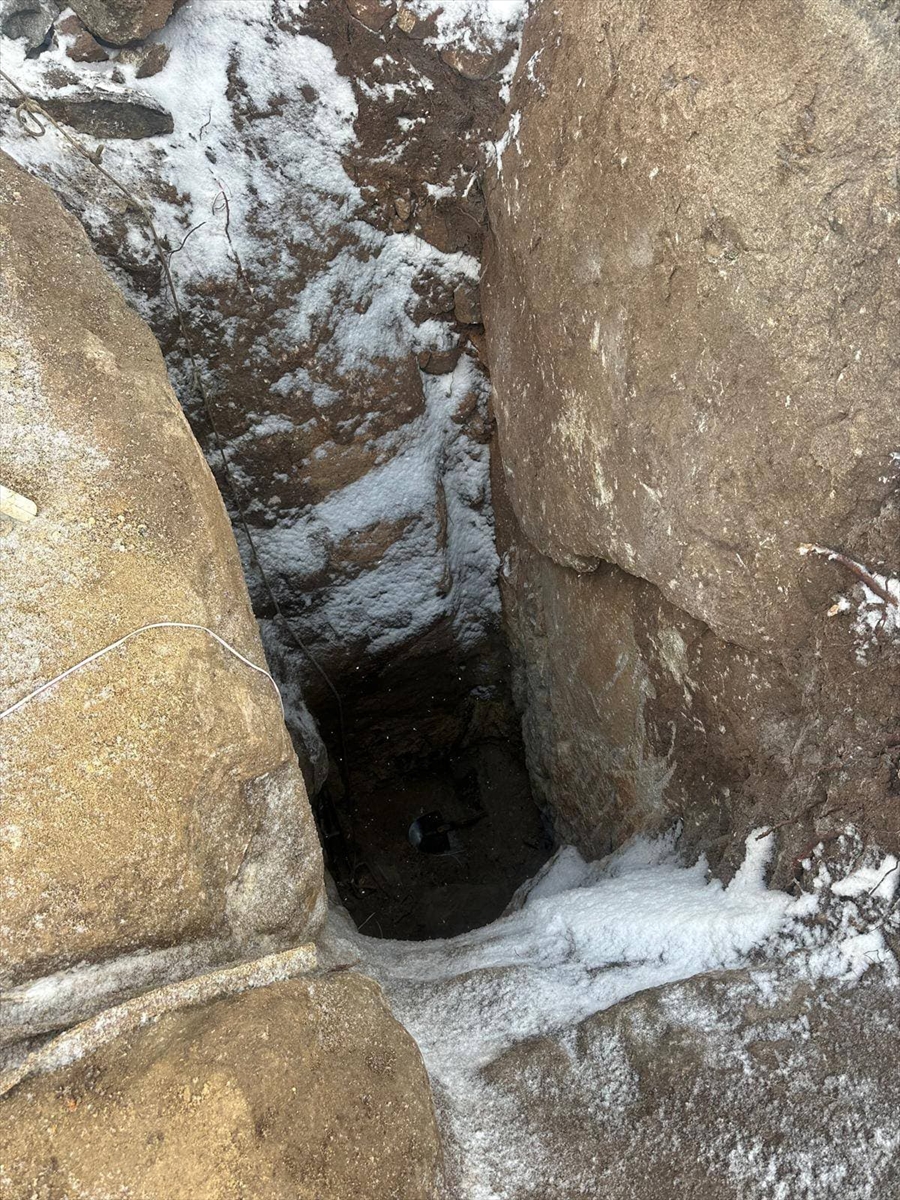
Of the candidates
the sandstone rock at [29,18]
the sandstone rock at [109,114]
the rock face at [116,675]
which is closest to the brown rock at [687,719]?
the rock face at [116,675]

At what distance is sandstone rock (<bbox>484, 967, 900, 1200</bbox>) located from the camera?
1.41 meters

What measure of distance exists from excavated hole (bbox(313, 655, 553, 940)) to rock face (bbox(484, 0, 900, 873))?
1.58 meters

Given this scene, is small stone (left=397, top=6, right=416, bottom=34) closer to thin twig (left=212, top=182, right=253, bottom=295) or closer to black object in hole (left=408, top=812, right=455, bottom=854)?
thin twig (left=212, top=182, right=253, bottom=295)

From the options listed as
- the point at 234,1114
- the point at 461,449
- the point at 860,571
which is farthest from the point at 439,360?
the point at 234,1114

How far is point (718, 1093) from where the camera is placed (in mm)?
1516

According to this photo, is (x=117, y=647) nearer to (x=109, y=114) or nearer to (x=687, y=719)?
(x=687, y=719)

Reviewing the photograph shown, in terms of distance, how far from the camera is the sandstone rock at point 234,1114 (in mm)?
1247

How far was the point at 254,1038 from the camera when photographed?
138 cm

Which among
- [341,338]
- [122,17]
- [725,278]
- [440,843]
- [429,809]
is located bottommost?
[440,843]

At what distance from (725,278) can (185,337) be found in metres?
1.80

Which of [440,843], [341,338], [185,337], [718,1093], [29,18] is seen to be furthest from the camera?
[440,843]

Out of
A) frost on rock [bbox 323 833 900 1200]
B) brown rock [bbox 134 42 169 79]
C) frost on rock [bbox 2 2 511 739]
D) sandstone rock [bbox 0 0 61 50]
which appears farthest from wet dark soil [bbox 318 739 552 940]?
sandstone rock [bbox 0 0 61 50]

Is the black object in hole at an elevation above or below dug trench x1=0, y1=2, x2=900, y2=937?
below

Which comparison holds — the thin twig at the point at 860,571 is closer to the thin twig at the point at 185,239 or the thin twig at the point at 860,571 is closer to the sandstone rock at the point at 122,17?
the thin twig at the point at 185,239
